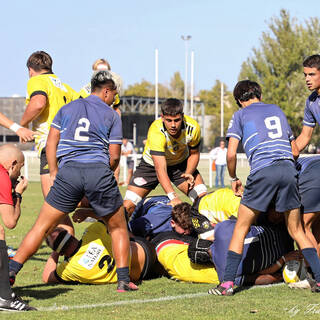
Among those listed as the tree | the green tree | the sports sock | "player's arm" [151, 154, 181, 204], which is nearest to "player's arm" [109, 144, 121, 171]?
"player's arm" [151, 154, 181, 204]

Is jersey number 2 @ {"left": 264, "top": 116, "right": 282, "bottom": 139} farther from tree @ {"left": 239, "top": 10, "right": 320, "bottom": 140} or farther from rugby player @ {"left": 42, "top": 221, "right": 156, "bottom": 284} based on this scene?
tree @ {"left": 239, "top": 10, "right": 320, "bottom": 140}

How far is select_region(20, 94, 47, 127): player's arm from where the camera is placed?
299 inches

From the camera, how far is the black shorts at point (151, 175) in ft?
30.4

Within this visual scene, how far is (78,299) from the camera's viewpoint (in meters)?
6.16

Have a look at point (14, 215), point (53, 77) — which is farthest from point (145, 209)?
point (14, 215)

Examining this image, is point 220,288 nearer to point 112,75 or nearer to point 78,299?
point 78,299

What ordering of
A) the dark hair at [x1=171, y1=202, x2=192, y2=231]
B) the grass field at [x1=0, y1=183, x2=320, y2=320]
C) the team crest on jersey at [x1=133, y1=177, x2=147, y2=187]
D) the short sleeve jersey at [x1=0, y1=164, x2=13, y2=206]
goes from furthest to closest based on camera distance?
the team crest on jersey at [x1=133, y1=177, x2=147, y2=187] < the dark hair at [x1=171, y1=202, x2=192, y2=231] < the short sleeve jersey at [x1=0, y1=164, x2=13, y2=206] < the grass field at [x1=0, y1=183, x2=320, y2=320]

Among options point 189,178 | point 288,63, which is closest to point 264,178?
point 189,178

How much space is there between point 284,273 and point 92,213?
2.19m

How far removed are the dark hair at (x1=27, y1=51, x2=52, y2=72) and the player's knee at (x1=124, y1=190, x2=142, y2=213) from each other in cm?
221

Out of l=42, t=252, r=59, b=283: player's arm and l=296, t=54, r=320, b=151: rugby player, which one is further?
l=42, t=252, r=59, b=283: player's arm

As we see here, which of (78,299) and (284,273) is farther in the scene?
(284,273)

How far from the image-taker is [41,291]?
21.7 feet

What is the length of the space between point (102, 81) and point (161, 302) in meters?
2.36
